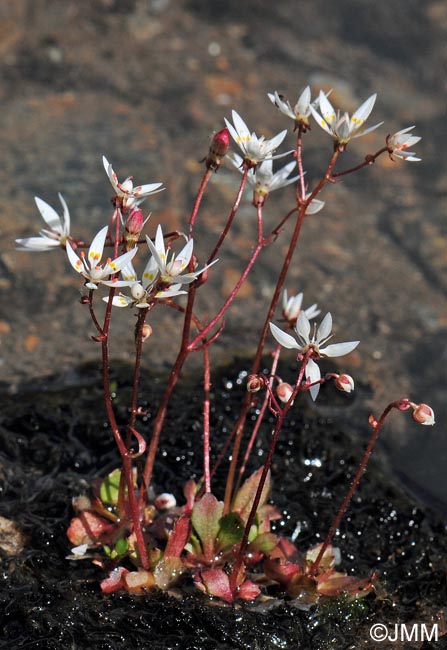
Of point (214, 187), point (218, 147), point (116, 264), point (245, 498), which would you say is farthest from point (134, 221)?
point (214, 187)

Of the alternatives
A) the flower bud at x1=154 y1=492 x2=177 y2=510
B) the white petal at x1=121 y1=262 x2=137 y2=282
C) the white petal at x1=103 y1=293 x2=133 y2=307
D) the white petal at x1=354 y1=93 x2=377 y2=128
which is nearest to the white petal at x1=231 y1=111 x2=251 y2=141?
the white petal at x1=354 y1=93 x2=377 y2=128

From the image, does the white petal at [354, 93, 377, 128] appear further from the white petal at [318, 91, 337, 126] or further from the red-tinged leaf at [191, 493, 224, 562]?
the red-tinged leaf at [191, 493, 224, 562]

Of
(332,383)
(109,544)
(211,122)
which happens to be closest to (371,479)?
(332,383)

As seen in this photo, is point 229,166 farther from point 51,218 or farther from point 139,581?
point 139,581

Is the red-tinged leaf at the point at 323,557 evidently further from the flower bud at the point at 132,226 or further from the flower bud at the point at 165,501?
the flower bud at the point at 132,226

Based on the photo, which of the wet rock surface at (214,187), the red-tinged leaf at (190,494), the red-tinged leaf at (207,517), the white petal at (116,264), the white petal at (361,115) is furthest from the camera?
the wet rock surface at (214,187)

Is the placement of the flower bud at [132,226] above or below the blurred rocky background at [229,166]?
above

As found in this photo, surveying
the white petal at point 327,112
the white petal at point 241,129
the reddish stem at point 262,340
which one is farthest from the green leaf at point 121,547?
the white petal at point 327,112

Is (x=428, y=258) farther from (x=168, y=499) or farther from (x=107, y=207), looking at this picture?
(x=168, y=499)
